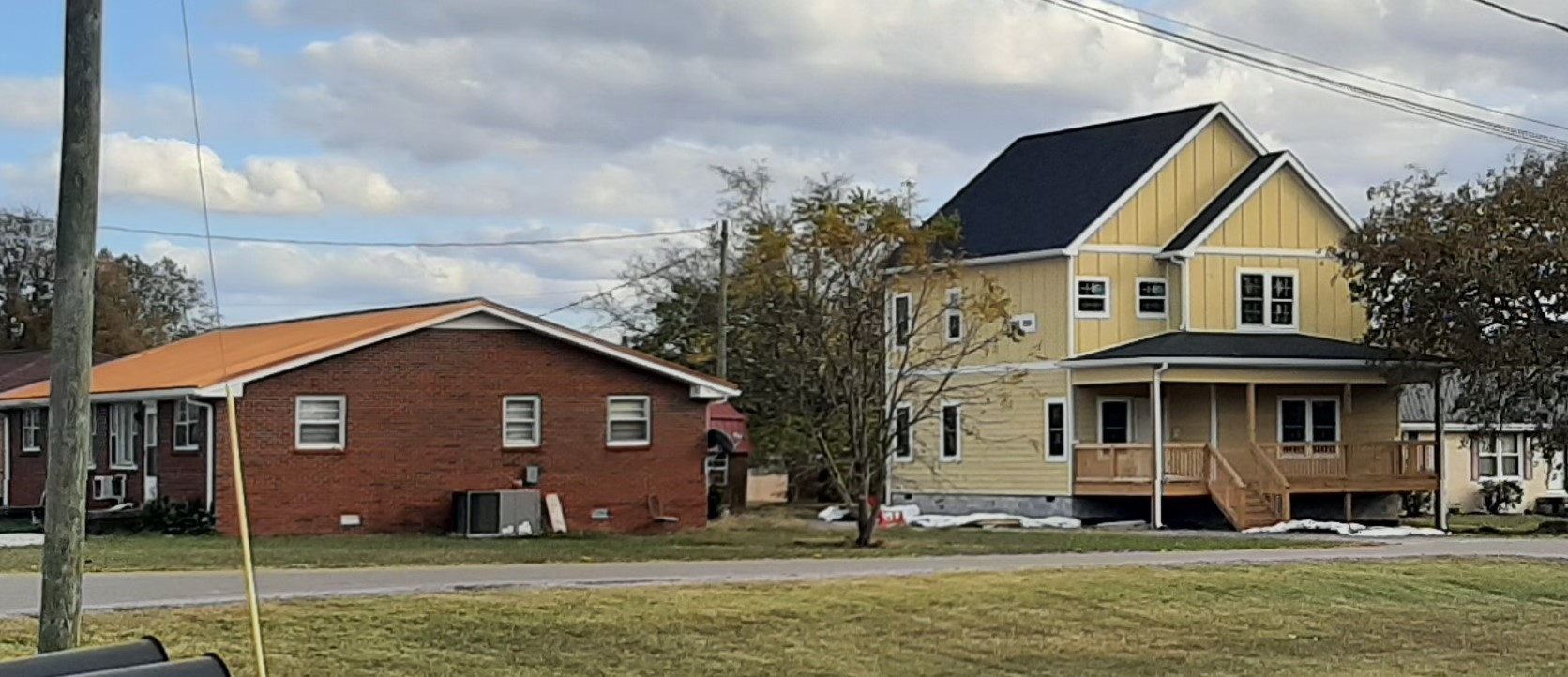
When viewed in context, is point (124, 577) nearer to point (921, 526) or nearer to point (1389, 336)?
point (921, 526)

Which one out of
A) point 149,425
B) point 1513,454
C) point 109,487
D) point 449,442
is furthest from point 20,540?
point 1513,454

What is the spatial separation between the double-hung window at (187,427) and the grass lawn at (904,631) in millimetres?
16540

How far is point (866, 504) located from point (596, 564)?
6916mm

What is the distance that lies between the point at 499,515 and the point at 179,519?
515 cm

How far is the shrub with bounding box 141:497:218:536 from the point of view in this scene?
109ft

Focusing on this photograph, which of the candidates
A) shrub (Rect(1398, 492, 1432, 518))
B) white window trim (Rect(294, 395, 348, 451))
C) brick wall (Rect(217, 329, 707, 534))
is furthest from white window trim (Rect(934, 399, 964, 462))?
white window trim (Rect(294, 395, 348, 451))

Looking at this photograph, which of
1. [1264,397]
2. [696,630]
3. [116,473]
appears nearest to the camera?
[696,630]

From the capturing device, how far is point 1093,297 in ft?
139

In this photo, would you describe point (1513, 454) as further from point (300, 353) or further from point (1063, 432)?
point (300, 353)

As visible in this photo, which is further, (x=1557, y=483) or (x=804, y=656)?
(x=1557, y=483)

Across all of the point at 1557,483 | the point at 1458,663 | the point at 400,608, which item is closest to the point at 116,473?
the point at 400,608

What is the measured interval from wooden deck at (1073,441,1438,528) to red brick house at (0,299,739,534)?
8.75m

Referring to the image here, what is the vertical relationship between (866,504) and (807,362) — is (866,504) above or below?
below

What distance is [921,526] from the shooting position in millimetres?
40188
